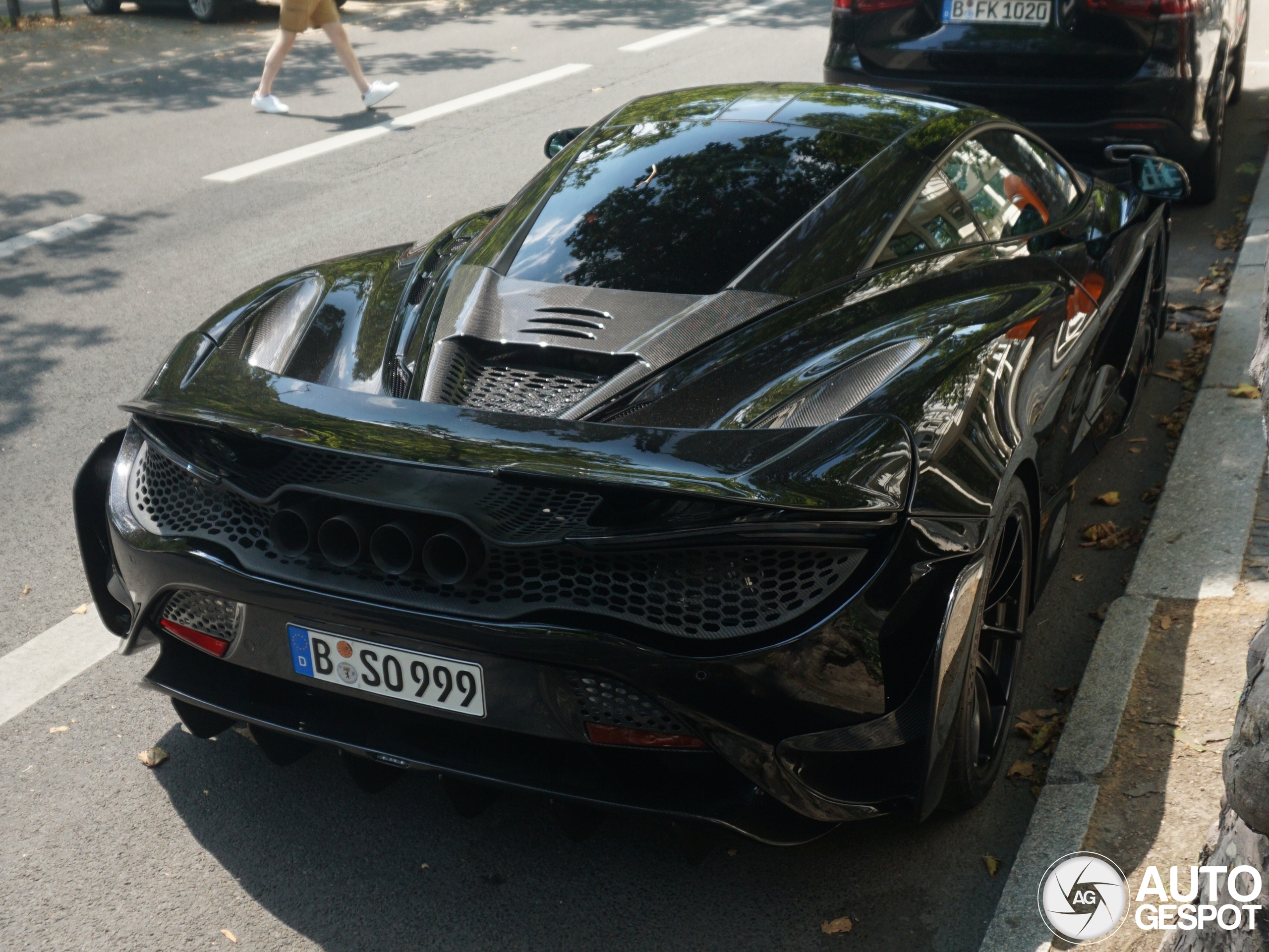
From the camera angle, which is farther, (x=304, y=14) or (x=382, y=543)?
(x=304, y=14)

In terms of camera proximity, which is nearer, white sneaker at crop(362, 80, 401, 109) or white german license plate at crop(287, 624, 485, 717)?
white german license plate at crop(287, 624, 485, 717)

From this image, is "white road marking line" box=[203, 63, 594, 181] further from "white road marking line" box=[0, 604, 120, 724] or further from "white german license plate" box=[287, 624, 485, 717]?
"white german license plate" box=[287, 624, 485, 717]

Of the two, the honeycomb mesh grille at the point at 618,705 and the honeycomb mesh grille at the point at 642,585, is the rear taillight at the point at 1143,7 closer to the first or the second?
the honeycomb mesh grille at the point at 642,585

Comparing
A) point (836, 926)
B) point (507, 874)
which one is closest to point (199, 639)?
point (507, 874)

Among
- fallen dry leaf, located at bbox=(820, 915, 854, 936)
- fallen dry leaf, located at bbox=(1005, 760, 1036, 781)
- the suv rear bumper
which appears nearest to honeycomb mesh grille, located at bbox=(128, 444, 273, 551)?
fallen dry leaf, located at bbox=(820, 915, 854, 936)

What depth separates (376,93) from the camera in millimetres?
10805

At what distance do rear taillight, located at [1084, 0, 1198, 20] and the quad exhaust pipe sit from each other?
19.2 ft

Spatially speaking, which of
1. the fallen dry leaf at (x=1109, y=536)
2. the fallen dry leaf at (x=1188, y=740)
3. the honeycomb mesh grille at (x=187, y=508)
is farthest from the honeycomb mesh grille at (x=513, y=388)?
the fallen dry leaf at (x=1109, y=536)

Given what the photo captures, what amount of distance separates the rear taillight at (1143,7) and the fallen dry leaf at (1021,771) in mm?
5101

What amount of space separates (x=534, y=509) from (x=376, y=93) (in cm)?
930

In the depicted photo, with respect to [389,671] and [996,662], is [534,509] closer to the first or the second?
[389,671]

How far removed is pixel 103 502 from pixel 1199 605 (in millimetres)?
2907

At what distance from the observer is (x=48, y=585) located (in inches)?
156

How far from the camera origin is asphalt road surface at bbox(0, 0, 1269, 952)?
8.73ft
